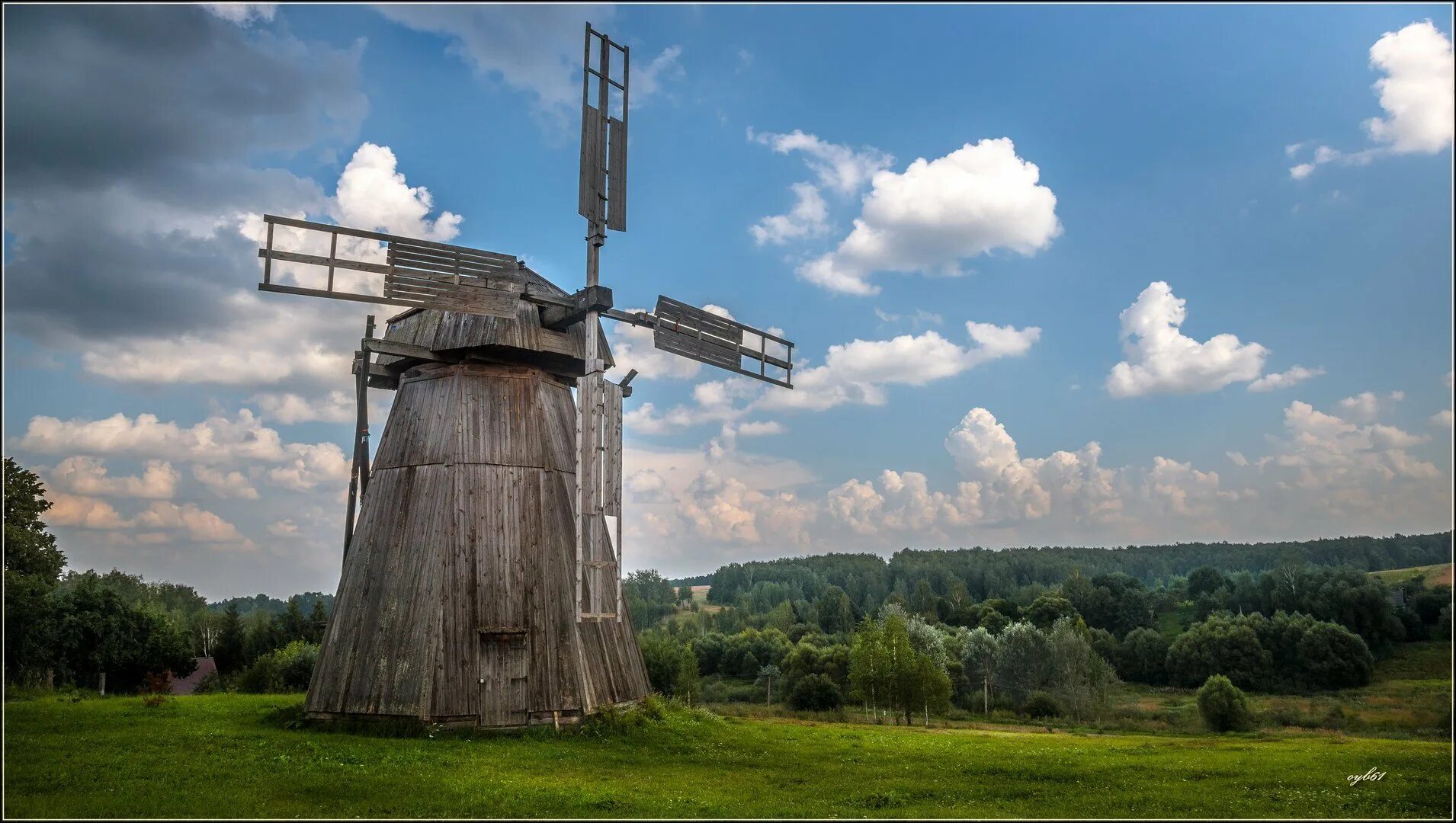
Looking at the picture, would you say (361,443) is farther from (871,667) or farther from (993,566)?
(993,566)

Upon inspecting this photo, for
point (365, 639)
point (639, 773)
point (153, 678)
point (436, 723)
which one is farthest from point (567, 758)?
point (153, 678)

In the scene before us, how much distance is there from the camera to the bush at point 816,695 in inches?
2375

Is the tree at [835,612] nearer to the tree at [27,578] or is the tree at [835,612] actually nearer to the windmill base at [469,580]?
the tree at [27,578]

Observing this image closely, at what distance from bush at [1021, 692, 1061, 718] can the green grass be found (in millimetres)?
35797

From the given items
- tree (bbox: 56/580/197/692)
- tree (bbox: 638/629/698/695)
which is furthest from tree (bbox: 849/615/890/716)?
tree (bbox: 56/580/197/692)

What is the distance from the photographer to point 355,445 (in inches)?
961

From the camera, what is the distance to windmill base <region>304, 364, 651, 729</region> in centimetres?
2138

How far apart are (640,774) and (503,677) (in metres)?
5.42

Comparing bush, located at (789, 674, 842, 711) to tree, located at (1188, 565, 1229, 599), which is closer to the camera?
bush, located at (789, 674, 842, 711)

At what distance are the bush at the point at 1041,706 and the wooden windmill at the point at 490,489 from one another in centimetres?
4270

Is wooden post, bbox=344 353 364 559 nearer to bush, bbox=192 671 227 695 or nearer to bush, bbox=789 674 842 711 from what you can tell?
bush, bbox=192 671 227 695

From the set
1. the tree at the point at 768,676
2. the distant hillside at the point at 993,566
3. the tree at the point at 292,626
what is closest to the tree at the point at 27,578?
the tree at the point at 292,626

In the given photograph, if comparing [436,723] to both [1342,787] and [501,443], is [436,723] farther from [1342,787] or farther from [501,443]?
[1342,787]

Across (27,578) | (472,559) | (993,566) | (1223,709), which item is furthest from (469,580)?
(993,566)
